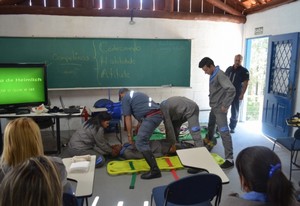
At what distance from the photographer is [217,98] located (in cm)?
371

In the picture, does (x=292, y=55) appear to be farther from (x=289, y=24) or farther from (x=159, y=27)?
(x=159, y=27)

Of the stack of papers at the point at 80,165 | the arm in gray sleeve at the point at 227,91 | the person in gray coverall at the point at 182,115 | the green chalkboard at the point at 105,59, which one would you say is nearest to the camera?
the stack of papers at the point at 80,165

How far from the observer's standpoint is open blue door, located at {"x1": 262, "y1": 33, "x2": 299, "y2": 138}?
14.0ft

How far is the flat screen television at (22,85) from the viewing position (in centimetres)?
405

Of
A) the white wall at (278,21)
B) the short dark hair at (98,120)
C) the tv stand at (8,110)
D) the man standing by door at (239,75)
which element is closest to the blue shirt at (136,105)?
the short dark hair at (98,120)

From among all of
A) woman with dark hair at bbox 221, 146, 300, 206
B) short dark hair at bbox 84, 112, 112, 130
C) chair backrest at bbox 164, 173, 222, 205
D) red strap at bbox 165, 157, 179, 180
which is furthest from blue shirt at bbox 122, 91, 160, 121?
woman with dark hair at bbox 221, 146, 300, 206

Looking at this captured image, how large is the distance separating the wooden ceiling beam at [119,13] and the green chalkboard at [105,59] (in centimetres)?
50

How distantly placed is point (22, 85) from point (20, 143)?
8.74ft

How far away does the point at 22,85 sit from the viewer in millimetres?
4152

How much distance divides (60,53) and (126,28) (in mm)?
1349

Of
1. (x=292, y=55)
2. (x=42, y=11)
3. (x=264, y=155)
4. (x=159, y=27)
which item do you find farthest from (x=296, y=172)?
(x=42, y=11)

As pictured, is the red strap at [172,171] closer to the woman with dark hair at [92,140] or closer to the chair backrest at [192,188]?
the woman with dark hair at [92,140]

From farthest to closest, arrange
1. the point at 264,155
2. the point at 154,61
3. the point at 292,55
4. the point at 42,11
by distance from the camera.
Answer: the point at 154,61 < the point at 42,11 < the point at 292,55 < the point at 264,155

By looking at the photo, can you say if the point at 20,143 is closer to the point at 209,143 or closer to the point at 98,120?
the point at 98,120
